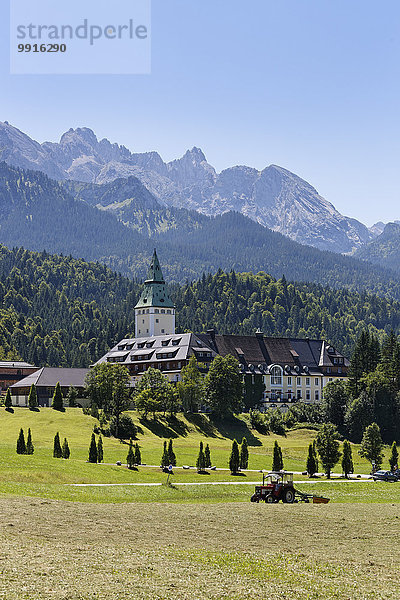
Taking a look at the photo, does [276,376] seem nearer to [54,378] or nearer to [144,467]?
Result: [54,378]

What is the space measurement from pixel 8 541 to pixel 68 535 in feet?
11.5

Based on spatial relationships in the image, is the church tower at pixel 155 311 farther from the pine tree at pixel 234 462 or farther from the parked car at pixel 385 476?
the parked car at pixel 385 476

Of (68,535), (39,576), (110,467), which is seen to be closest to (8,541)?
(68,535)

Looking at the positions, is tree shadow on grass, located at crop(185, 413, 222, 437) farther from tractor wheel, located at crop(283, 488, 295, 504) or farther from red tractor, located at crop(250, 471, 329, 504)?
tractor wheel, located at crop(283, 488, 295, 504)

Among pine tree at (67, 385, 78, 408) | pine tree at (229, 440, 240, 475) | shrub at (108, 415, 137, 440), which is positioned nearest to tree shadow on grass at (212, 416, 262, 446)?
shrub at (108, 415, 137, 440)

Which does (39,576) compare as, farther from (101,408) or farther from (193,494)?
(101,408)

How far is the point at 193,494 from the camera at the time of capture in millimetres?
59281

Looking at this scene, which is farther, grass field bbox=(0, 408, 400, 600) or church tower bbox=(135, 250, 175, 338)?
church tower bbox=(135, 250, 175, 338)

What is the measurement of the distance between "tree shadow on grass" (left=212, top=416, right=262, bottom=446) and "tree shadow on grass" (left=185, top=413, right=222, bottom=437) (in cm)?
123

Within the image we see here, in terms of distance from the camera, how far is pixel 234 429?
13025cm

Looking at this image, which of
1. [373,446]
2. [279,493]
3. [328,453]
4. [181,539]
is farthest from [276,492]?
[373,446]

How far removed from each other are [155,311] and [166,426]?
6895 centimetres

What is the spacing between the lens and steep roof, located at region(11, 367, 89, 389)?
137250 millimetres

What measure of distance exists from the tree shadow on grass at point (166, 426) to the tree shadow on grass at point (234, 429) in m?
7.50
